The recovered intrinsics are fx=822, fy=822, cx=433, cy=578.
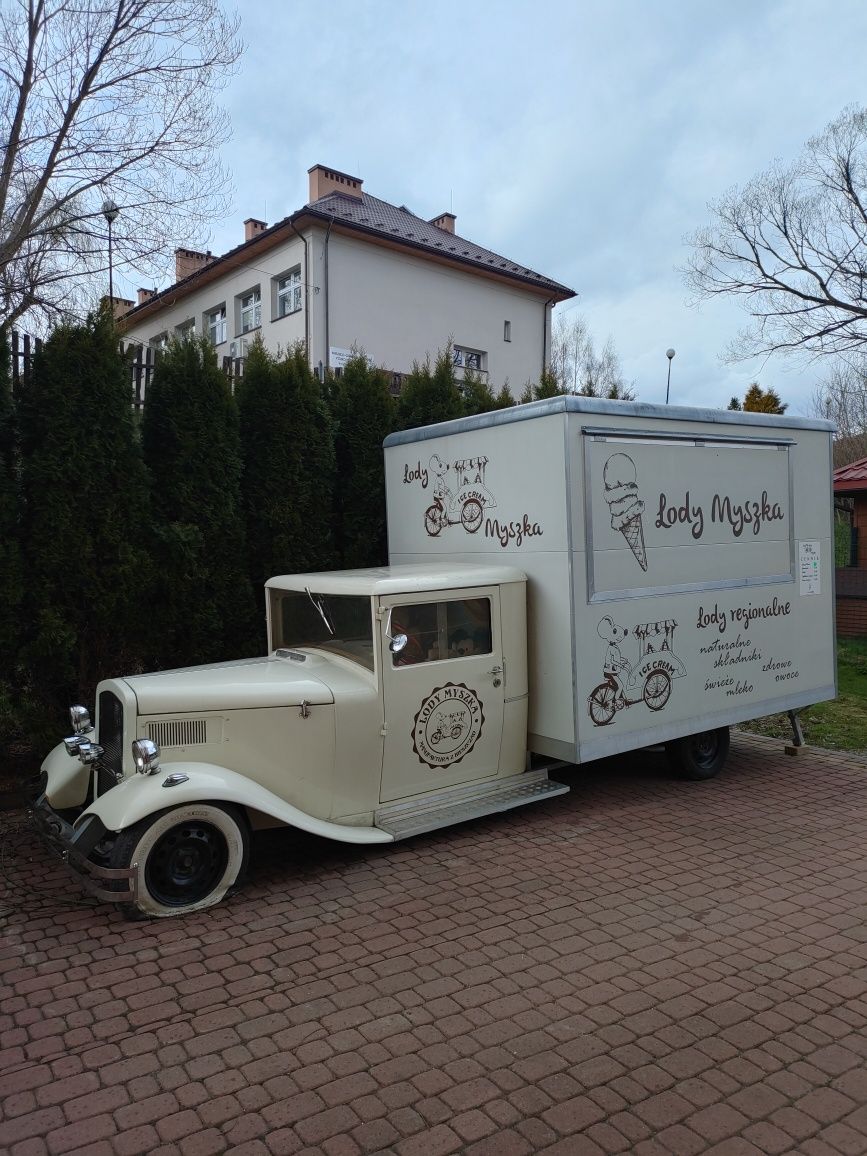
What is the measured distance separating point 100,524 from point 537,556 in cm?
319

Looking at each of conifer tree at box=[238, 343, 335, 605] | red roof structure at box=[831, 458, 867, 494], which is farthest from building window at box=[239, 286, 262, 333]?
conifer tree at box=[238, 343, 335, 605]

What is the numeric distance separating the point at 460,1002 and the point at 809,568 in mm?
4973

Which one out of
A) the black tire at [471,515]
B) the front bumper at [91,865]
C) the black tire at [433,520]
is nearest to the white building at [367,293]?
the black tire at [433,520]

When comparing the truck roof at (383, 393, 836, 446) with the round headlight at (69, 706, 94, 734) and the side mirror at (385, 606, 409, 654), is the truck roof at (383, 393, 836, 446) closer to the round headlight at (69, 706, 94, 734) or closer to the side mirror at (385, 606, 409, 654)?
the side mirror at (385, 606, 409, 654)

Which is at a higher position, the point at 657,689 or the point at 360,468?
the point at 360,468

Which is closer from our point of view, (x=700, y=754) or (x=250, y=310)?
(x=700, y=754)

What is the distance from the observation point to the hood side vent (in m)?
4.41

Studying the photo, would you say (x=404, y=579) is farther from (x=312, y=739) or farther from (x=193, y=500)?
(x=193, y=500)

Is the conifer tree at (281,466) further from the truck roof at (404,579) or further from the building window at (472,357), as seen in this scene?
the building window at (472,357)

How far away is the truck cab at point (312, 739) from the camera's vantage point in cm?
421

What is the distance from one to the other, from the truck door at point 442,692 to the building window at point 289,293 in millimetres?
18019

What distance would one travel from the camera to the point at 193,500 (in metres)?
6.60

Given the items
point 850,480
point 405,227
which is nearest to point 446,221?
point 405,227

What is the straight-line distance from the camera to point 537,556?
18.2ft
